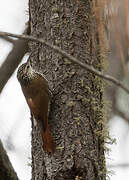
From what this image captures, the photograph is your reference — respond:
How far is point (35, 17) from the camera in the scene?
9.23ft

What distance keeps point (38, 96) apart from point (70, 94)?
37cm

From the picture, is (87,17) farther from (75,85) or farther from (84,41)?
(75,85)

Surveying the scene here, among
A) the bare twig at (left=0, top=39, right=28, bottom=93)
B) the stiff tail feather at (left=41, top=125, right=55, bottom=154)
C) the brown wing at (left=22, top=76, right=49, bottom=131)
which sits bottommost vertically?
the stiff tail feather at (left=41, top=125, right=55, bottom=154)

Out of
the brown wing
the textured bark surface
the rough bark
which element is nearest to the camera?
the rough bark

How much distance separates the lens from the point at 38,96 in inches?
115

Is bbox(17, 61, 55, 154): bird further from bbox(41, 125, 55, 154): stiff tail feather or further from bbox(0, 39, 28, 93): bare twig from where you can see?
bbox(0, 39, 28, 93): bare twig

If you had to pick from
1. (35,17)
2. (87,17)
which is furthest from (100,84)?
(35,17)

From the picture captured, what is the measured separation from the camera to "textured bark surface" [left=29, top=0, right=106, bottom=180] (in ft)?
8.19

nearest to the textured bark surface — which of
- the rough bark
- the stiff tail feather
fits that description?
the stiff tail feather

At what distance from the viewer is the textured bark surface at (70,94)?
2496 millimetres

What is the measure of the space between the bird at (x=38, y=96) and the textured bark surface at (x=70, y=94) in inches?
1.8

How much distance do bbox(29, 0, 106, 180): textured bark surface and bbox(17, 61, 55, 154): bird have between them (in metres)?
0.05

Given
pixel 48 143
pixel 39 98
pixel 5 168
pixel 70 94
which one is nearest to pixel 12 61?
pixel 39 98

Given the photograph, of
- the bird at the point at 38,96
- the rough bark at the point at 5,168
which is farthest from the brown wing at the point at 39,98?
the rough bark at the point at 5,168
